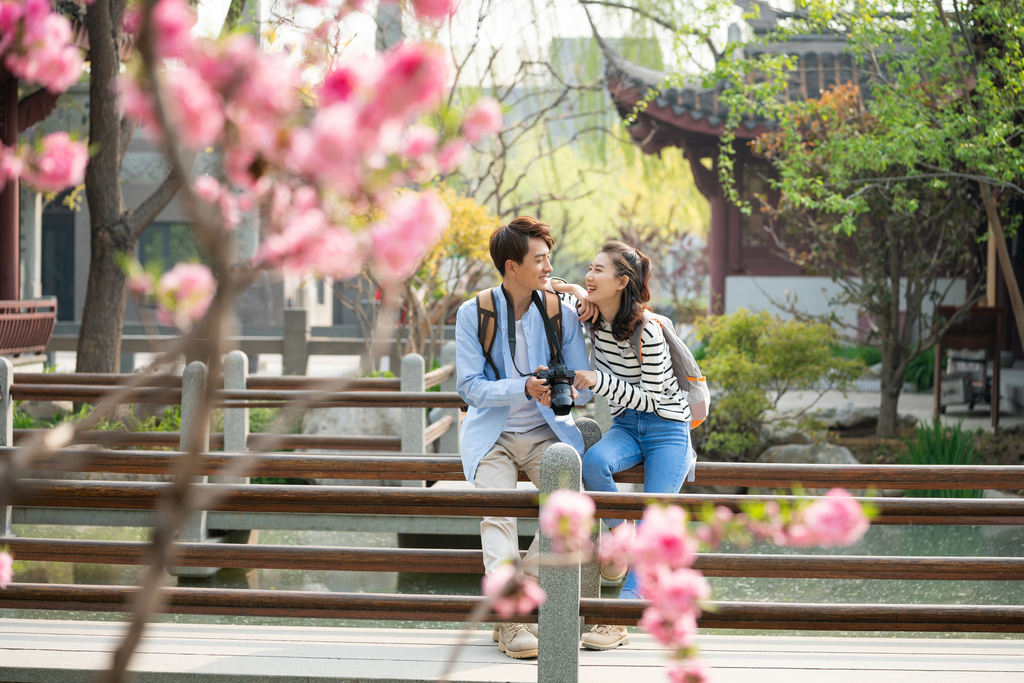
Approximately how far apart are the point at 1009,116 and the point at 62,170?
6.73m

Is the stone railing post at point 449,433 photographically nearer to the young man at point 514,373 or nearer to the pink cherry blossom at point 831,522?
the young man at point 514,373

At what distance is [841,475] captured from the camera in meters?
2.85

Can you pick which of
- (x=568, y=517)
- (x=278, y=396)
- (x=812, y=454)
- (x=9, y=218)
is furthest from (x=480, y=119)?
(x=9, y=218)

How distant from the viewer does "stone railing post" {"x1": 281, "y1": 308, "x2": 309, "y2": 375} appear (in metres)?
10.5

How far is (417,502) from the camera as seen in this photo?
8.75ft

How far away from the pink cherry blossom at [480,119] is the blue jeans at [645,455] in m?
1.98

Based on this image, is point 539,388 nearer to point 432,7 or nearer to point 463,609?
point 463,609

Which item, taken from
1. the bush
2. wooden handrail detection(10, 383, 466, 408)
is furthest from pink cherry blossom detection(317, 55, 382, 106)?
the bush

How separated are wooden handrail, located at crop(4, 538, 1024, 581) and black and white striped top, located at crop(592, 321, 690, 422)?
678 mm

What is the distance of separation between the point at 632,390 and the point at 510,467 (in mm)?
549

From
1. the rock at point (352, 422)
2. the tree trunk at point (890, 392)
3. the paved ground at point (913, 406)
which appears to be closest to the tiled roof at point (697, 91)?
the paved ground at point (913, 406)

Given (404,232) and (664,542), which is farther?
(664,542)

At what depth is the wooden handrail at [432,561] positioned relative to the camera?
2.65 m

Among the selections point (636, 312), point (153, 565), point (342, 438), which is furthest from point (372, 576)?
point (153, 565)
